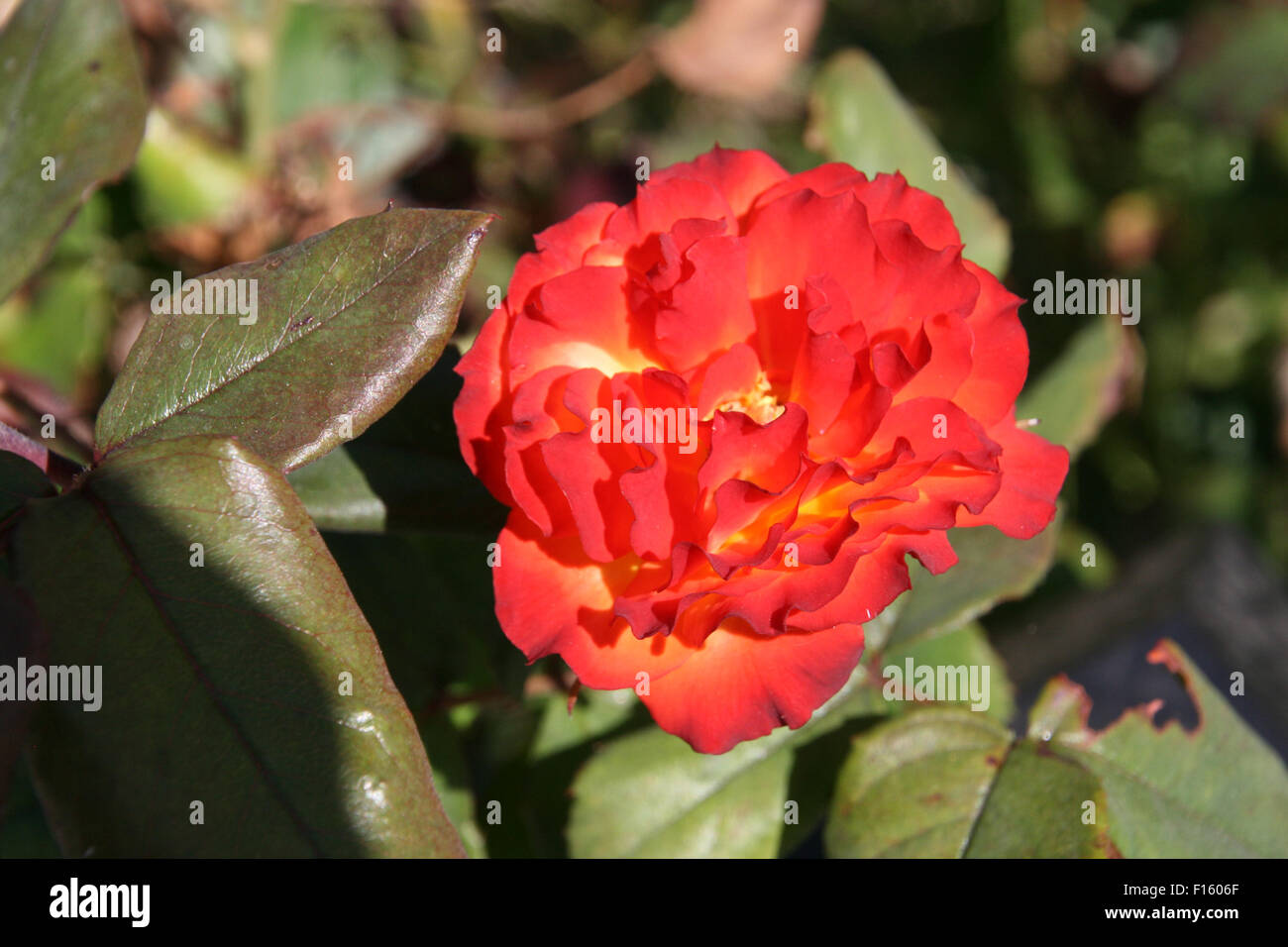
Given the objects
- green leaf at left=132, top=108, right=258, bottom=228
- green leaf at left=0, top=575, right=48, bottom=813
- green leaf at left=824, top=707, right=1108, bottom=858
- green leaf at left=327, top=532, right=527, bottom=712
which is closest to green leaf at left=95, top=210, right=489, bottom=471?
green leaf at left=0, top=575, right=48, bottom=813

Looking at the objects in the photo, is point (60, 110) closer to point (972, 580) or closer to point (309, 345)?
point (309, 345)

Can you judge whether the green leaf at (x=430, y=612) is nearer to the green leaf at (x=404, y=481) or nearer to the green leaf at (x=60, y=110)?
the green leaf at (x=404, y=481)

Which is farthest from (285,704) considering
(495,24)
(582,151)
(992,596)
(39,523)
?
(495,24)

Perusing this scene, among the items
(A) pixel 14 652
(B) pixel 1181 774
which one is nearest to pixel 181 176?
(A) pixel 14 652

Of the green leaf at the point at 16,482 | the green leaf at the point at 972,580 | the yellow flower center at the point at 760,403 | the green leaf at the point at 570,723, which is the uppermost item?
the yellow flower center at the point at 760,403

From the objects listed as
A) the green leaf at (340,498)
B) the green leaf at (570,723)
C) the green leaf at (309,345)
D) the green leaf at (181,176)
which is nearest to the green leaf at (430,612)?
the green leaf at (570,723)

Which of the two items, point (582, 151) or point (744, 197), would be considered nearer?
point (744, 197)
